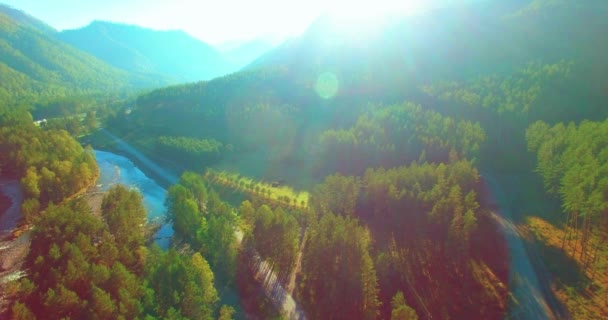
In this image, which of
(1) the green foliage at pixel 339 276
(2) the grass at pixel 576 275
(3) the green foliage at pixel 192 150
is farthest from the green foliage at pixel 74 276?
(3) the green foliage at pixel 192 150

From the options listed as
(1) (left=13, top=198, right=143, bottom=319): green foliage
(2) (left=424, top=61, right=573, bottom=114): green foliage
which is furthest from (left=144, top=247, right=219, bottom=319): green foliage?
(2) (left=424, top=61, right=573, bottom=114): green foliage

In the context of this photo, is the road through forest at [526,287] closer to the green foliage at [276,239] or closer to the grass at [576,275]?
the grass at [576,275]

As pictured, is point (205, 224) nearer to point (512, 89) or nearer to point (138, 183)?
point (138, 183)

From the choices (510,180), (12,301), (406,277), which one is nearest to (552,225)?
(510,180)

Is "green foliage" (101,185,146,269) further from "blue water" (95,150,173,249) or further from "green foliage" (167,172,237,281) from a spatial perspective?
"blue water" (95,150,173,249)

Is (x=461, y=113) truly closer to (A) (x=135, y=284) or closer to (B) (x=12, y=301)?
(A) (x=135, y=284)

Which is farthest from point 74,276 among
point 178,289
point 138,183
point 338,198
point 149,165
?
point 149,165
